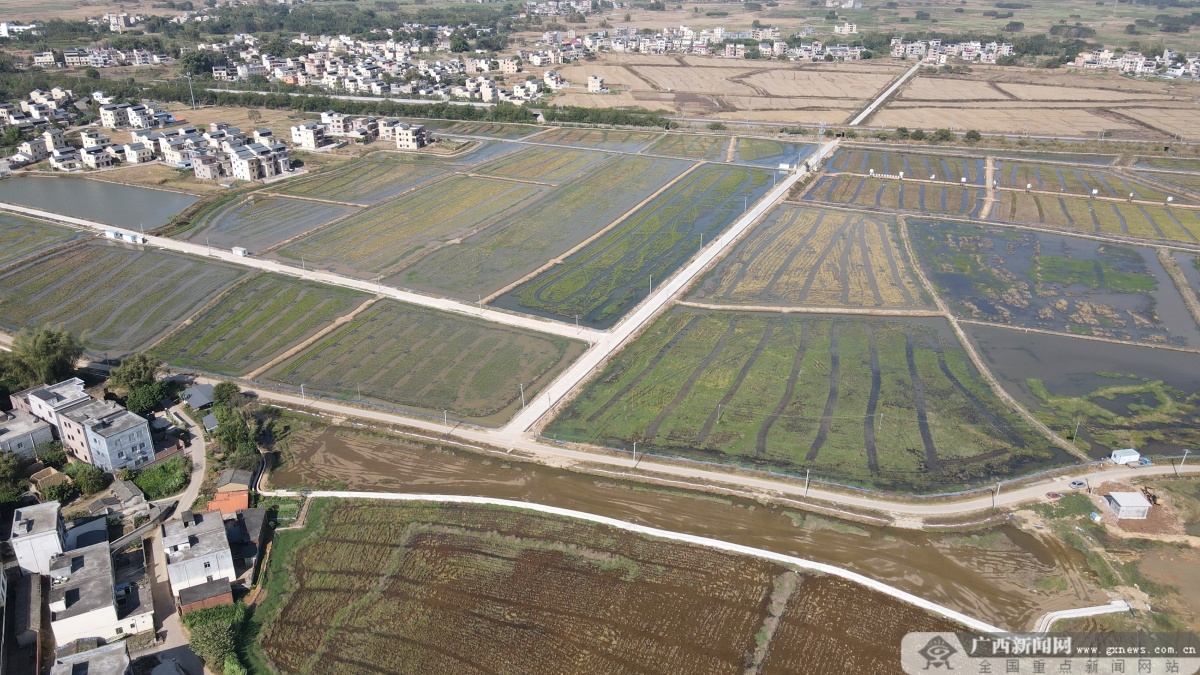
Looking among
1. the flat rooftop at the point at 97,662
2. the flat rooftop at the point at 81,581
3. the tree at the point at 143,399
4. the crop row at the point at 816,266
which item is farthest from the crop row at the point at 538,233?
the flat rooftop at the point at 97,662

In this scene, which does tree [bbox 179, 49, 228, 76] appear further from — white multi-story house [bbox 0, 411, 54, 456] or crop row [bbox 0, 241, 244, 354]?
white multi-story house [bbox 0, 411, 54, 456]

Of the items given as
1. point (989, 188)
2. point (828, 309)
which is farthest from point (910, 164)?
point (828, 309)

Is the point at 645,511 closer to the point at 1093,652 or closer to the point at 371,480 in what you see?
the point at 371,480

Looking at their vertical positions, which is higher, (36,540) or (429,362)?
(36,540)

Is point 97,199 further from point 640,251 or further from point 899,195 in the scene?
point 899,195

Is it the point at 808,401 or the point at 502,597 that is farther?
the point at 808,401

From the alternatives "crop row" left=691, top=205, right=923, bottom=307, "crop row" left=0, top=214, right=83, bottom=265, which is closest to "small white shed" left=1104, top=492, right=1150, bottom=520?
Answer: "crop row" left=691, top=205, right=923, bottom=307

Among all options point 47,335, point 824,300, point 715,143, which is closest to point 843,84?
point 715,143
